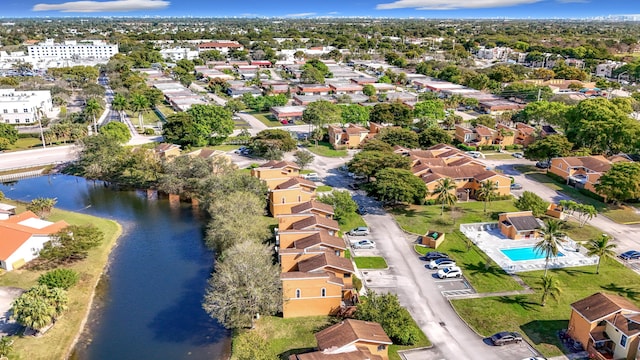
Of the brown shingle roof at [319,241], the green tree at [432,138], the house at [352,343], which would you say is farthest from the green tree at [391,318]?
the green tree at [432,138]

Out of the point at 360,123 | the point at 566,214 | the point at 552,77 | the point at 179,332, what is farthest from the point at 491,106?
the point at 179,332

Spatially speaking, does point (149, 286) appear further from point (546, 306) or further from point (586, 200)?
point (586, 200)

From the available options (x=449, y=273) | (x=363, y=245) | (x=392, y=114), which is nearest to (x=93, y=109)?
(x=392, y=114)

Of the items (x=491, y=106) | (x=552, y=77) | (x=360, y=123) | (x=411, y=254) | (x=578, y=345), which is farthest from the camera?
(x=552, y=77)

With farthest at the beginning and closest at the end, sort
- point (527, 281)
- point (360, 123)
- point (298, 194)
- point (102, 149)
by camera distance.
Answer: point (360, 123), point (102, 149), point (298, 194), point (527, 281)

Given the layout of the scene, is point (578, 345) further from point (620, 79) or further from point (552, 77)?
point (620, 79)

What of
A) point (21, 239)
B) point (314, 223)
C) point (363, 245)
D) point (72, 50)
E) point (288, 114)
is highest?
point (72, 50)
